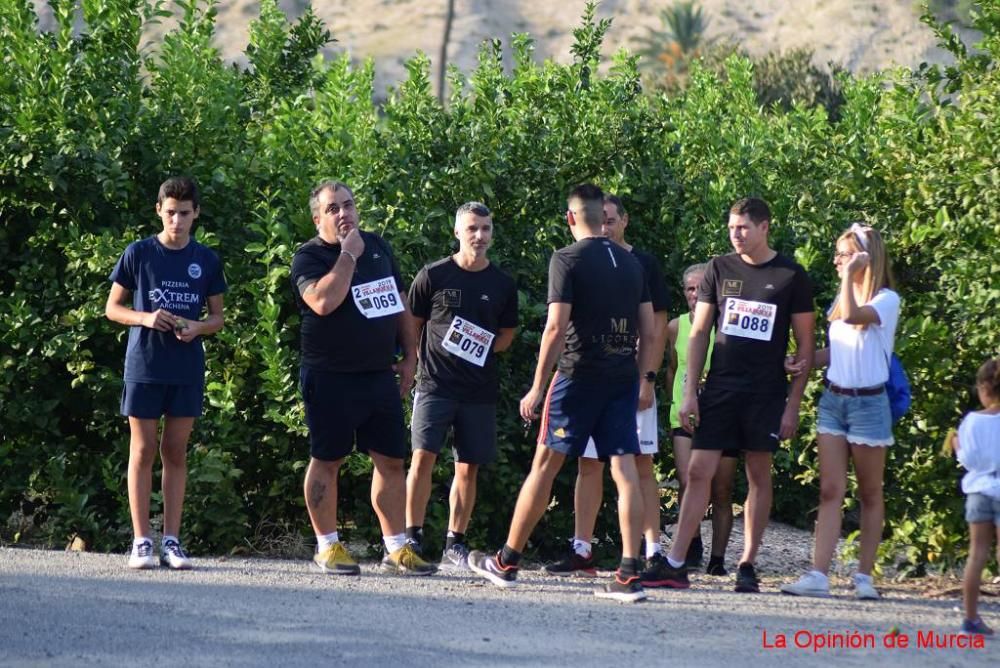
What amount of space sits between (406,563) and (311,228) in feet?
7.23

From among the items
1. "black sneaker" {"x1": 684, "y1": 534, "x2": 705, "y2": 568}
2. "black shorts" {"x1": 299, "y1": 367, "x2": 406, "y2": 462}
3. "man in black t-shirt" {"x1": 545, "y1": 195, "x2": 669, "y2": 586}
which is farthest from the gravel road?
"black sneaker" {"x1": 684, "y1": 534, "x2": 705, "y2": 568}

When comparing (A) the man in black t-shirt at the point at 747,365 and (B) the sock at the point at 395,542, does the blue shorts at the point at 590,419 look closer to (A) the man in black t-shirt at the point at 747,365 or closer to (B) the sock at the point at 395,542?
(A) the man in black t-shirt at the point at 747,365

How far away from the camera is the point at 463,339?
8156 millimetres

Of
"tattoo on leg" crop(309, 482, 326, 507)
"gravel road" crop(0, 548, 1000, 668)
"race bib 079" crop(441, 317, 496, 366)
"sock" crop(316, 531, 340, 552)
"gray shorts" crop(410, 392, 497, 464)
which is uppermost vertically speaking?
"race bib 079" crop(441, 317, 496, 366)

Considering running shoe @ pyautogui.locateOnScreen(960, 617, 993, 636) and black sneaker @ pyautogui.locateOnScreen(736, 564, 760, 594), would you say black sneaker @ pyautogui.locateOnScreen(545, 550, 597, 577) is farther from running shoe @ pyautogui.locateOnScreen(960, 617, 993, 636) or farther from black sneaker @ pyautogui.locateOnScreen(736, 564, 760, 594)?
running shoe @ pyautogui.locateOnScreen(960, 617, 993, 636)

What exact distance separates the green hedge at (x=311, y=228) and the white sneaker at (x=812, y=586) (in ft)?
3.15

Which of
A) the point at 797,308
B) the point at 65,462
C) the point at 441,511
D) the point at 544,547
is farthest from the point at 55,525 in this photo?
the point at 797,308

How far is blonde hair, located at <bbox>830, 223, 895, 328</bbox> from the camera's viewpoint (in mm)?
7629

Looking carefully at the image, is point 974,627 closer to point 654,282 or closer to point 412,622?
point 412,622

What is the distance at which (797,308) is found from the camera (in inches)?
303

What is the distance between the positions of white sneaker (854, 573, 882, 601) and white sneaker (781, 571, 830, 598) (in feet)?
0.53

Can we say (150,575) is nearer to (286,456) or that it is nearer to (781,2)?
(286,456)

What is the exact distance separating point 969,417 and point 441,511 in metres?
3.22

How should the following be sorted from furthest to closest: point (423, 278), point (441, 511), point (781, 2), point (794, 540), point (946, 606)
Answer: point (781, 2) → point (794, 540) → point (441, 511) → point (423, 278) → point (946, 606)
